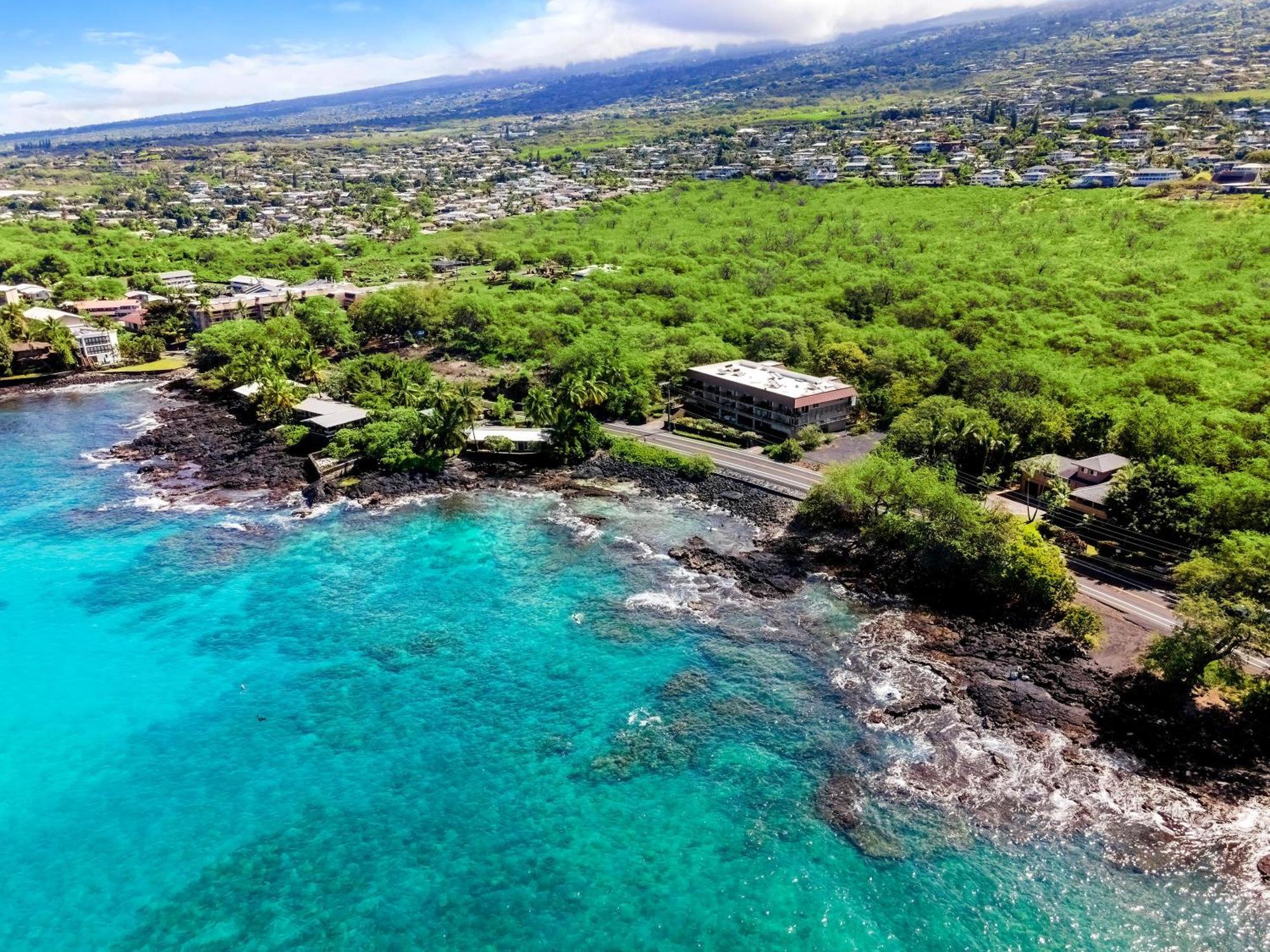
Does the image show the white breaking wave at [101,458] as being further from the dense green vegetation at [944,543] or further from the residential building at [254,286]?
the dense green vegetation at [944,543]

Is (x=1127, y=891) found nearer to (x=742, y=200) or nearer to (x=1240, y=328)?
(x=1240, y=328)

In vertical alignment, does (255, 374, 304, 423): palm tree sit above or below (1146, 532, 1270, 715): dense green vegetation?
above

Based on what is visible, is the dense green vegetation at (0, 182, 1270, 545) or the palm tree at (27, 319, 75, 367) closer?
the dense green vegetation at (0, 182, 1270, 545)

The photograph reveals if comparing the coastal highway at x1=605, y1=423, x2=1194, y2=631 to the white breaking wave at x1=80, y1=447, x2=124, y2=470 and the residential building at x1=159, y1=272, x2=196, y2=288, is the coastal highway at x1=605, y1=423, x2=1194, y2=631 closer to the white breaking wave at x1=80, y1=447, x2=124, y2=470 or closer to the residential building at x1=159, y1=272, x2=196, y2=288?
the white breaking wave at x1=80, y1=447, x2=124, y2=470

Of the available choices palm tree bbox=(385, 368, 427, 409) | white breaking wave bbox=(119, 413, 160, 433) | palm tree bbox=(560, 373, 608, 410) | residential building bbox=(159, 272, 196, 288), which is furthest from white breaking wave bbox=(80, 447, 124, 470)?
residential building bbox=(159, 272, 196, 288)

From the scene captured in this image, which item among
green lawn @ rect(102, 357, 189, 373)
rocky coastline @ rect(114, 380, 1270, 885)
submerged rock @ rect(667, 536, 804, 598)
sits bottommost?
rocky coastline @ rect(114, 380, 1270, 885)

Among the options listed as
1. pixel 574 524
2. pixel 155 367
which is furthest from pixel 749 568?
pixel 155 367

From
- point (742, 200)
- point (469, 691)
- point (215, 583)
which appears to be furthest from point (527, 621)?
point (742, 200)
